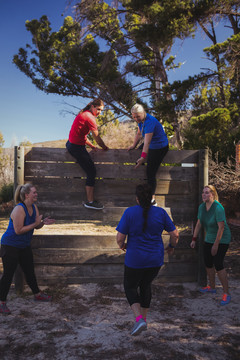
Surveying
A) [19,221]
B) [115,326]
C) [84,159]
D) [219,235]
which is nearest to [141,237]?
[115,326]

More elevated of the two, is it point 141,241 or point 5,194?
point 141,241

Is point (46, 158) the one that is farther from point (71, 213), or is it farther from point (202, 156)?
point (202, 156)

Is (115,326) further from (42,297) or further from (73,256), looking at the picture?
(73,256)

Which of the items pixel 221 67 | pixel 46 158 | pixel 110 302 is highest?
pixel 221 67

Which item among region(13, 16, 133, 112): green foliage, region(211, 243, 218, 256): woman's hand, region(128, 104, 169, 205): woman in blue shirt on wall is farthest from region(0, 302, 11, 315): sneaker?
region(13, 16, 133, 112): green foliage

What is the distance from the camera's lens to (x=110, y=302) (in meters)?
4.91

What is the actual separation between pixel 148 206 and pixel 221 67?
13.0 m

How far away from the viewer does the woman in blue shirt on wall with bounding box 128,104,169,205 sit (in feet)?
16.1

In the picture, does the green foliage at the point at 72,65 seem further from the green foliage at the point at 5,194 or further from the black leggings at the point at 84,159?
the black leggings at the point at 84,159

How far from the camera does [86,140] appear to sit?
5.27m

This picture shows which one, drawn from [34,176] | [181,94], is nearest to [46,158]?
[34,176]

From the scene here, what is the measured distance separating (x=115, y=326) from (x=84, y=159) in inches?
99.2

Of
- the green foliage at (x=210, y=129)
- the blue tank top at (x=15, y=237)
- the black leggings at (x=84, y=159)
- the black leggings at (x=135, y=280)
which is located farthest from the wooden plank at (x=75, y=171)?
the green foliage at (x=210, y=129)

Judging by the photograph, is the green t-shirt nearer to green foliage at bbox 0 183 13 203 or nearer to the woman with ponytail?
the woman with ponytail
